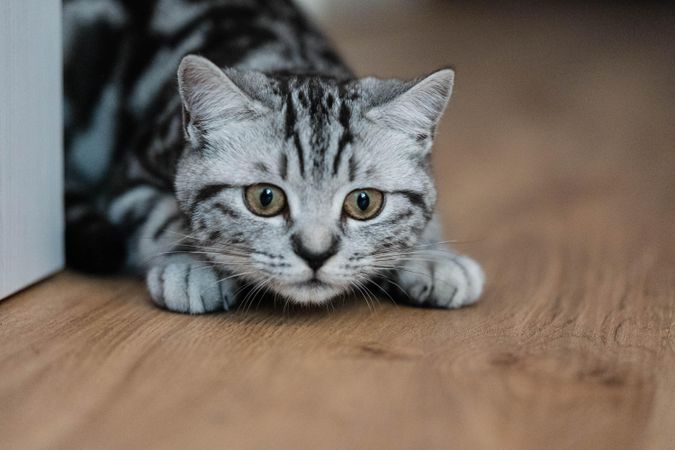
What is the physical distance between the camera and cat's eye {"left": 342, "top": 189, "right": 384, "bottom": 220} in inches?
57.9

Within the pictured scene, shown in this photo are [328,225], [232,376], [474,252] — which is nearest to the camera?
[232,376]

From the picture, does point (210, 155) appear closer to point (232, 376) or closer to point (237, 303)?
point (237, 303)

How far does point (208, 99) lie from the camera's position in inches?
58.6

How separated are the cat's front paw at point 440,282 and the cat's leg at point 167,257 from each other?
0.32m

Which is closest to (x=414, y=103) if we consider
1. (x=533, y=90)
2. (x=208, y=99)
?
(x=208, y=99)

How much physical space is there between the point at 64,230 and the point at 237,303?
45 centimetres

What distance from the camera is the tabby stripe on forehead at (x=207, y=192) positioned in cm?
150

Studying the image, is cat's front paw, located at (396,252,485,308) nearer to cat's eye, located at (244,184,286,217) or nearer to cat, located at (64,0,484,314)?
cat, located at (64,0,484,314)

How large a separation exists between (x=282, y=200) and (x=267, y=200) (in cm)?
2

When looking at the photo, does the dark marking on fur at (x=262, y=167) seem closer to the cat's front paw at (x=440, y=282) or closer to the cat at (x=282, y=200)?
the cat at (x=282, y=200)

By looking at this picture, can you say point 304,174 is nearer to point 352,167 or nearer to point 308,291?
point 352,167

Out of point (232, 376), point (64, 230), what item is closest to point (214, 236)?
point (232, 376)

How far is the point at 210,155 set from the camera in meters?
1.53

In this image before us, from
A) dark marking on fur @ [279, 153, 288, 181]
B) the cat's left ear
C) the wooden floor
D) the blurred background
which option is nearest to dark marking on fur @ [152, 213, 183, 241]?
the wooden floor
